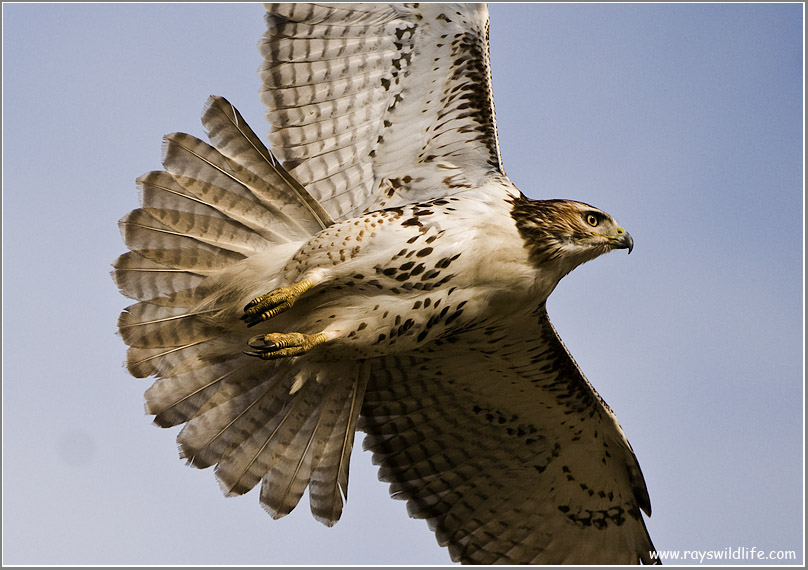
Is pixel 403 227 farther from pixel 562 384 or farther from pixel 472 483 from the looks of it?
pixel 472 483

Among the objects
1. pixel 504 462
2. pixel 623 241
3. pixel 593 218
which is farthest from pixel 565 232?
pixel 504 462

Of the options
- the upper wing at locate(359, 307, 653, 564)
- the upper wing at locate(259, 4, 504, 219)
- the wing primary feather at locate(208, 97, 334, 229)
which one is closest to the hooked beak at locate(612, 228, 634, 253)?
the upper wing at locate(259, 4, 504, 219)

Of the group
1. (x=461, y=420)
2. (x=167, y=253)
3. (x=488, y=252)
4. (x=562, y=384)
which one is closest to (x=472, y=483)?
(x=461, y=420)

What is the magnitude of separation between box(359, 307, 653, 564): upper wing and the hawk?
2 cm

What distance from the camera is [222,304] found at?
7570mm

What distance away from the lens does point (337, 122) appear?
8406 millimetres

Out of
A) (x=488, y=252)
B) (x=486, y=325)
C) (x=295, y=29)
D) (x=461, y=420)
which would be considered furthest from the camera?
(x=461, y=420)

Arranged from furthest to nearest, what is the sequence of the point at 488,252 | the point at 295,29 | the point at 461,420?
1. the point at 461,420
2. the point at 295,29
3. the point at 488,252

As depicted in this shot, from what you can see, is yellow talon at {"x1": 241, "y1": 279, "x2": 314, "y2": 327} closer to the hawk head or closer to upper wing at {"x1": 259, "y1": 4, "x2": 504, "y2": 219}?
upper wing at {"x1": 259, "y1": 4, "x2": 504, "y2": 219}

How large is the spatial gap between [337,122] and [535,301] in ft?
6.95

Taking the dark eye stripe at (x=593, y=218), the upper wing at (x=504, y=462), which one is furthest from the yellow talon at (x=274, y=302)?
the dark eye stripe at (x=593, y=218)

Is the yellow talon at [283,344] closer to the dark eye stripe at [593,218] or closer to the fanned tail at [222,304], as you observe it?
the fanned tail at [222,304]

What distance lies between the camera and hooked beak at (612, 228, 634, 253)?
7.58 meters

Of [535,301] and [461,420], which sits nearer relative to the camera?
[535,301]
